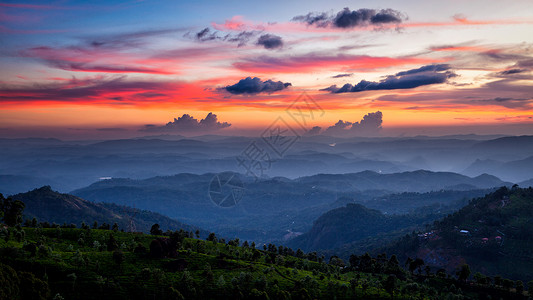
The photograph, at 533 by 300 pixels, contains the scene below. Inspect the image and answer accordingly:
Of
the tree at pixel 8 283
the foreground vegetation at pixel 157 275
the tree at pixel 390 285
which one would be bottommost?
the tree at pixel 390 285

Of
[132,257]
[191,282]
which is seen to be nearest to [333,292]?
[191,282]

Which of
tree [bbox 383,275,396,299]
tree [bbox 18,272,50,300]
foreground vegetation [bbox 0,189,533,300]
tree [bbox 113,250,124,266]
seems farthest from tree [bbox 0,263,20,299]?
tree [bbox 383,275,396,299]

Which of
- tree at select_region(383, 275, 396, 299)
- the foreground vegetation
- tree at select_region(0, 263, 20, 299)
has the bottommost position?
tree at select_region(383, 275, 396, 299)

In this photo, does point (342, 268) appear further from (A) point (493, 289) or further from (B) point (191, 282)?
(B) point (191, 282)

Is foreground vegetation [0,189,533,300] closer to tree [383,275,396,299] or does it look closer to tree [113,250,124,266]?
tree [113,250,124,266]

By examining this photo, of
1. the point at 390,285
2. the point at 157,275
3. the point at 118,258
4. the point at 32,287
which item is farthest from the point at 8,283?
the point at 390,285

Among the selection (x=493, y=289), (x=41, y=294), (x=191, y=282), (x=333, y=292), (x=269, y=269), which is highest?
(x=41, y=294)

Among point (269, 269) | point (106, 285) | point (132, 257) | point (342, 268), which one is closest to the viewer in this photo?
point (106, 285)

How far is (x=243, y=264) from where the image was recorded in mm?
120875

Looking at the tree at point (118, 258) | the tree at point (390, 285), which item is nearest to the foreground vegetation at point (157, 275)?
the tree at point (118, 258)

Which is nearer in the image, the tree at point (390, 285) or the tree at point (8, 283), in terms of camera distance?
the tree at point (8, 283)

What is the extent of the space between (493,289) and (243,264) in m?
102

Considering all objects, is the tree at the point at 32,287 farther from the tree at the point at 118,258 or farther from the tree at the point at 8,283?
the tree at the point at 118,258

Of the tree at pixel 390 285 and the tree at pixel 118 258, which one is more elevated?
the tree at pixel 118 258
